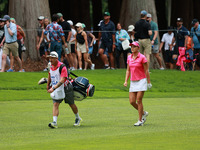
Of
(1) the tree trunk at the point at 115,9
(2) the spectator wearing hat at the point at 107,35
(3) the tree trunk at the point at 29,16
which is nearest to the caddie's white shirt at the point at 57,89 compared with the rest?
(2) the spectator wearing hat at the point at 107,35

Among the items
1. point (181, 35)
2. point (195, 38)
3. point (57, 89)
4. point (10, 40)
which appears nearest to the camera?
point (57, 89)

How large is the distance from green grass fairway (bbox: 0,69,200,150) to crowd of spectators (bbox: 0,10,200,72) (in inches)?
44.3

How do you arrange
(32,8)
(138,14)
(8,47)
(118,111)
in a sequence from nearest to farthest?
(118,111), (8,47), (32,8), (138,14)

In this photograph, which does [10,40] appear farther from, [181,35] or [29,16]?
[181,35]

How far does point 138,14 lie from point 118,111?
13.1 meters

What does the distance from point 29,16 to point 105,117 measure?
12825 millimetres

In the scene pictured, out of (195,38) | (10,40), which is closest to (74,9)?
(195,38)

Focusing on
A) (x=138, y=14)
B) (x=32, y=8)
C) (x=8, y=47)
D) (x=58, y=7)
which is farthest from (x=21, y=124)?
(x=58, y=7)

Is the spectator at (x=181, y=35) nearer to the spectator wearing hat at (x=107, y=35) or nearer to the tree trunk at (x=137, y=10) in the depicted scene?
the tree trunk at (x=137, y=10)

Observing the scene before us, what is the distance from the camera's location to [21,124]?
434 inches

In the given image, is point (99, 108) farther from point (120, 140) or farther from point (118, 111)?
point (120, 140)

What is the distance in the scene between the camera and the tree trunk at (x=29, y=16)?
2412 centimetres

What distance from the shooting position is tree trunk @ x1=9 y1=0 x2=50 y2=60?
79.2 ft

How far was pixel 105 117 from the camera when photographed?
12180 mm
